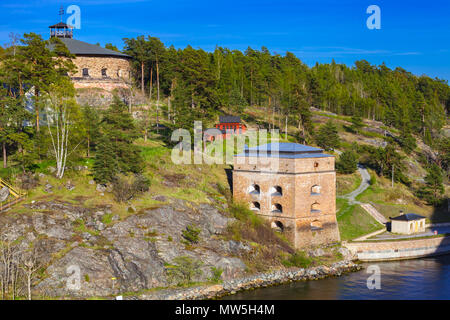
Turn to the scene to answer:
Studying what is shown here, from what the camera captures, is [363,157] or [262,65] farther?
[262,65]

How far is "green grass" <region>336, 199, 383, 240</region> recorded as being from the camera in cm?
3522

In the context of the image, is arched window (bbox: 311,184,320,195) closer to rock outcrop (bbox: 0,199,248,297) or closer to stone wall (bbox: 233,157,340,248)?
stone wall (bbox: 233,157,340,248)

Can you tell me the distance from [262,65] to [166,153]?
4177cm

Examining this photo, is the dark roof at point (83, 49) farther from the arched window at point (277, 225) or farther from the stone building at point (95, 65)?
the arched window at point (277, 225)

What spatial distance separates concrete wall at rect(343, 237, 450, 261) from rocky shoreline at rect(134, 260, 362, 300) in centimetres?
170

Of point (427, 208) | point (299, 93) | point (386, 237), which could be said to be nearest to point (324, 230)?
point (386, 237)

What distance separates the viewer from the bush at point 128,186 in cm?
2870

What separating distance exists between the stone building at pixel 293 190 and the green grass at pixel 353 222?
2827mm

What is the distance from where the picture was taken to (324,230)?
32.0 meters

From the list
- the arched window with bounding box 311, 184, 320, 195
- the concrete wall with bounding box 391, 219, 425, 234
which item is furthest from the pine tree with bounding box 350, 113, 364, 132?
the arched window with bounding box 311, 184, 320, 195

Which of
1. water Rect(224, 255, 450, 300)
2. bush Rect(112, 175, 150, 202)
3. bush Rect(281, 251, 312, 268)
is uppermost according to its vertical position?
bush Rect(112, 175, 150, 202)

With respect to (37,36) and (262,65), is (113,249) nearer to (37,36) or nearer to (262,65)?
(37,36)


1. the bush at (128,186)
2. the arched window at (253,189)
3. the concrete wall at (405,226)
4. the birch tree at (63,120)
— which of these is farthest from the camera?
the concrete wall at (405,226)

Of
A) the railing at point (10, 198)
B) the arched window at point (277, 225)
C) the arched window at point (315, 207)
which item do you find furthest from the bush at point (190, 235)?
the railing at point (10, 198)
